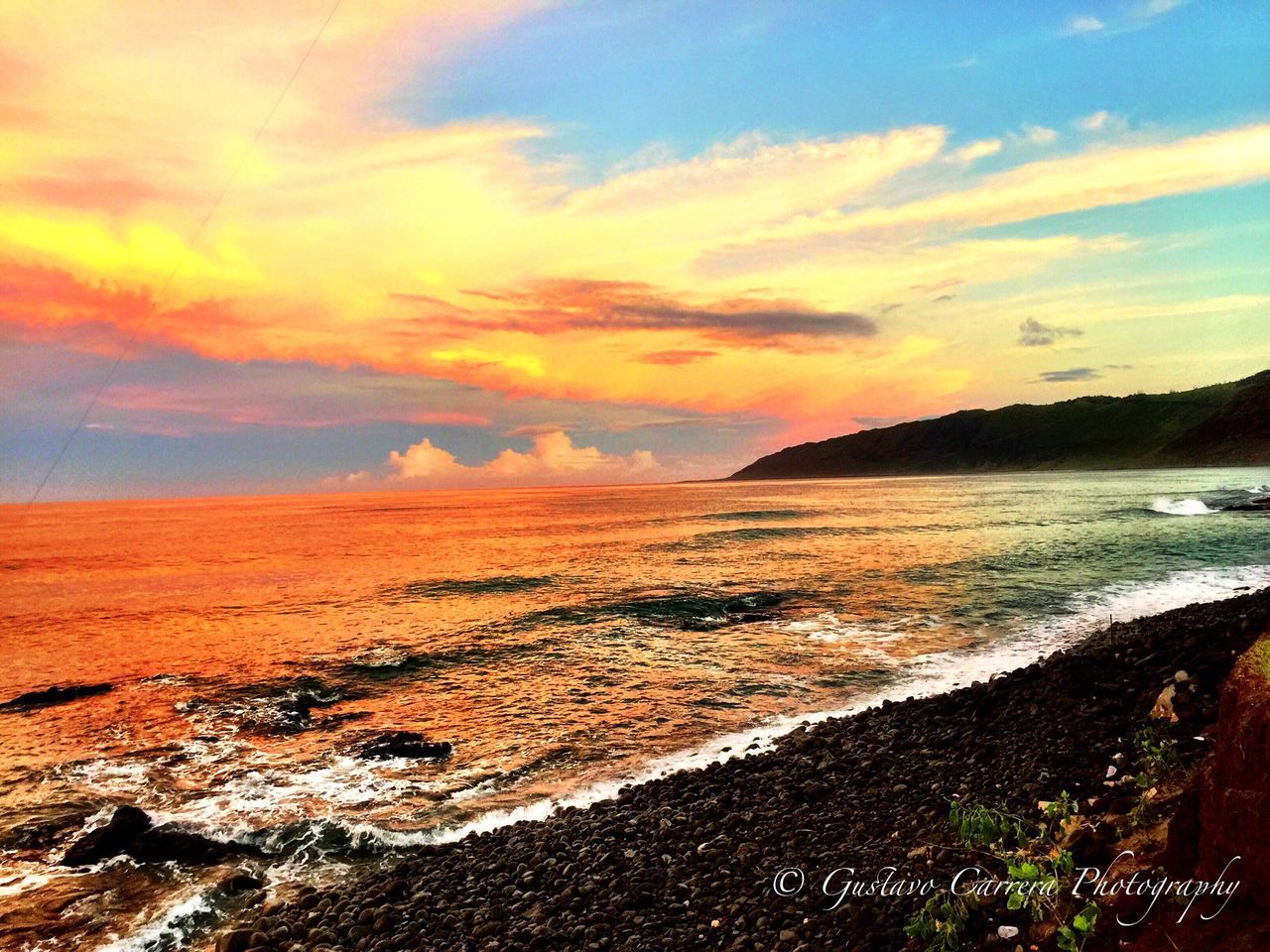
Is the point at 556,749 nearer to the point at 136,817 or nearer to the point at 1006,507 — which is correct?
the point at 136,817

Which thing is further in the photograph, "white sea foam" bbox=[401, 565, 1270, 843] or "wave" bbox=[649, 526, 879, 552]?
"wave" bbox=[649, 526, 879, 552]

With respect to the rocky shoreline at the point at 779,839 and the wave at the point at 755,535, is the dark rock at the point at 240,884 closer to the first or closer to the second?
the rocky shoreline at the point at 779,839

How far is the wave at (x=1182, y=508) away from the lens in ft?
202

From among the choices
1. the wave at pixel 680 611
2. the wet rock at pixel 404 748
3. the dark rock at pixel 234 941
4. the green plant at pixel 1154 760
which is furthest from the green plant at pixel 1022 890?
the wave at pixel 680 611

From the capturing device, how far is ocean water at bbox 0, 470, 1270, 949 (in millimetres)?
12312

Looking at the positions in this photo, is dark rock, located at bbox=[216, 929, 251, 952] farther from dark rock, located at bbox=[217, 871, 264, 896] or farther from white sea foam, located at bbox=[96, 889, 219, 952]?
dark rock, located at bbox=[217, 871, 264, 896]

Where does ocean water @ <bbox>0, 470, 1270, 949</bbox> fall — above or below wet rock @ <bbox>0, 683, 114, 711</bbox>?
below

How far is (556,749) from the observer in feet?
49.8

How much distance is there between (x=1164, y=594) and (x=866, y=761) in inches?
922

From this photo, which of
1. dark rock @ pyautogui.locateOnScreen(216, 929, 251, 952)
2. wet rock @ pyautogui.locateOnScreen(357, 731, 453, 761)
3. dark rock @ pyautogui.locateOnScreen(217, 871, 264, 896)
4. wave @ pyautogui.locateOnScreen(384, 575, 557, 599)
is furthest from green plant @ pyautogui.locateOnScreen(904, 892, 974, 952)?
wave @ pyautogui.locateOnScreen(384, 575, 557, 599)

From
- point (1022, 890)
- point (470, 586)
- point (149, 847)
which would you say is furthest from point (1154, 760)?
point (470, 586)
